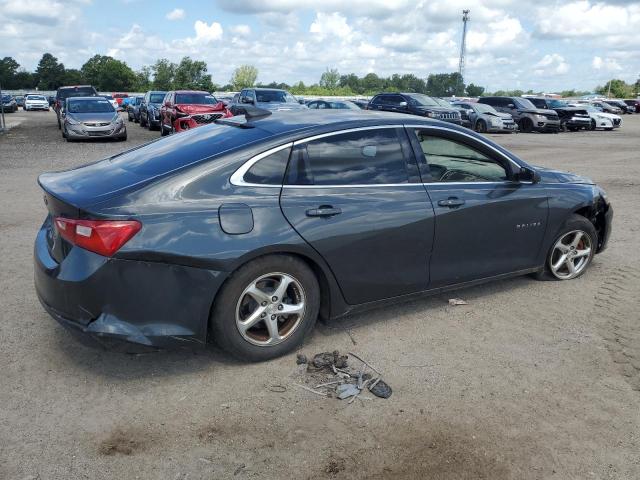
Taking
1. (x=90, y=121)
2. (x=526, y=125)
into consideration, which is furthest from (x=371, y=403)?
(x=526, y=125)

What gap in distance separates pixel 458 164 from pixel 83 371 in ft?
10.3

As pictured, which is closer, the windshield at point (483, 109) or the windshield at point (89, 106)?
the windshield at point (89, 106)

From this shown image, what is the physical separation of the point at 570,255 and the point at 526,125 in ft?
83.5

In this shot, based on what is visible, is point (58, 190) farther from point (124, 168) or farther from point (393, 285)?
point (393, 285)

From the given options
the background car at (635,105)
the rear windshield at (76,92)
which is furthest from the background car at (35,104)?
the background car at (635,105)

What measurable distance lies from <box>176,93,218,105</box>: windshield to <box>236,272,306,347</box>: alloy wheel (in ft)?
55.8

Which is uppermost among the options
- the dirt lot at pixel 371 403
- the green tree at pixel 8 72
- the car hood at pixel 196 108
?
the green tree at pixel 8 72

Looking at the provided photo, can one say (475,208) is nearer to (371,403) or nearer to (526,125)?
(371,403)

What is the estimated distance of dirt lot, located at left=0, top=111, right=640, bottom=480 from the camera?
2809 mm

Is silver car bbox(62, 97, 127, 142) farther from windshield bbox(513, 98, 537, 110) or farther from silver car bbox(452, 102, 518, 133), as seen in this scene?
windshield bbox(513, 98, 537, 110)

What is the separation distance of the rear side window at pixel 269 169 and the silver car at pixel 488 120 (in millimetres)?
24352

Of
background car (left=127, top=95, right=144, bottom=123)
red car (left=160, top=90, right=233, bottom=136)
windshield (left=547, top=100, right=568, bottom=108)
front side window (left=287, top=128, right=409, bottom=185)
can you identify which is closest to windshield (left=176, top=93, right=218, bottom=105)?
red car (left=160, top=90, right=233, bottom=136)

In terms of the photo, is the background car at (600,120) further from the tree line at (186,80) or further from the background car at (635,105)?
the tree line at (186,80)

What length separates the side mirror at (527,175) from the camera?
4743 mm
